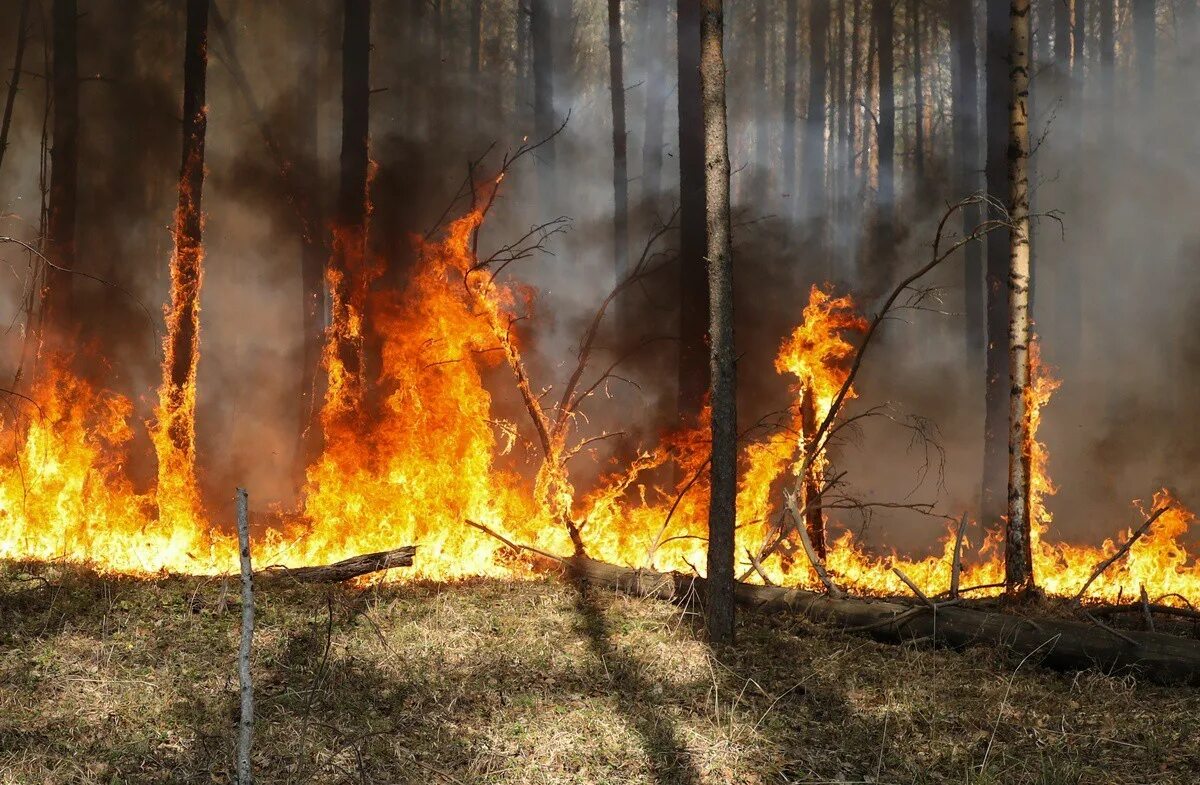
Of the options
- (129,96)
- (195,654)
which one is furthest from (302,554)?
(129,96)

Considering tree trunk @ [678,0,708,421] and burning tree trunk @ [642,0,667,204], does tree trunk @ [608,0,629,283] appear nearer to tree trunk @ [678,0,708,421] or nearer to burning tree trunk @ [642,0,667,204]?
burning tree trunk @ [642,0,667,204]

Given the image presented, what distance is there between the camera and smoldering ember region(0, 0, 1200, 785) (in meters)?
6.01

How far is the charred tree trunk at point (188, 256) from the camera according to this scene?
48.4ft

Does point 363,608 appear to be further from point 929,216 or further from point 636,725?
point 929,216

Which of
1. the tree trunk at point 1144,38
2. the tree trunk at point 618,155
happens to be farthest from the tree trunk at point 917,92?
the tree trunk at point 618,155

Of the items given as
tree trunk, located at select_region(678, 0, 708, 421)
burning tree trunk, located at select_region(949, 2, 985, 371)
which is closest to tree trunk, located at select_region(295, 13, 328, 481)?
tree trunk, located at select_region(678, 0, 708, 421)

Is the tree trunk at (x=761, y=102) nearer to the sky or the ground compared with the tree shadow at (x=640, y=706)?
nearer to the sky

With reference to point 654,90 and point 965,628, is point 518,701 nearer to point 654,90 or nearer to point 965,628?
point 965,628

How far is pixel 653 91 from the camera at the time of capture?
85.2 feet

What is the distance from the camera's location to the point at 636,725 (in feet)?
19.4

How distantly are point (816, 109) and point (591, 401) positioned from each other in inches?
678

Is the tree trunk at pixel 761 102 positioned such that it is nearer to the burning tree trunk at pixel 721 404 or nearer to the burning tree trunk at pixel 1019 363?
the burning tree trunk at pixel 1019 363

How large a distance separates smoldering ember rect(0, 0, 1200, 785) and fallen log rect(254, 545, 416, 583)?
0.05 meters

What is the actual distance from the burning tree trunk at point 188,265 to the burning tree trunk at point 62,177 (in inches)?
66.4
